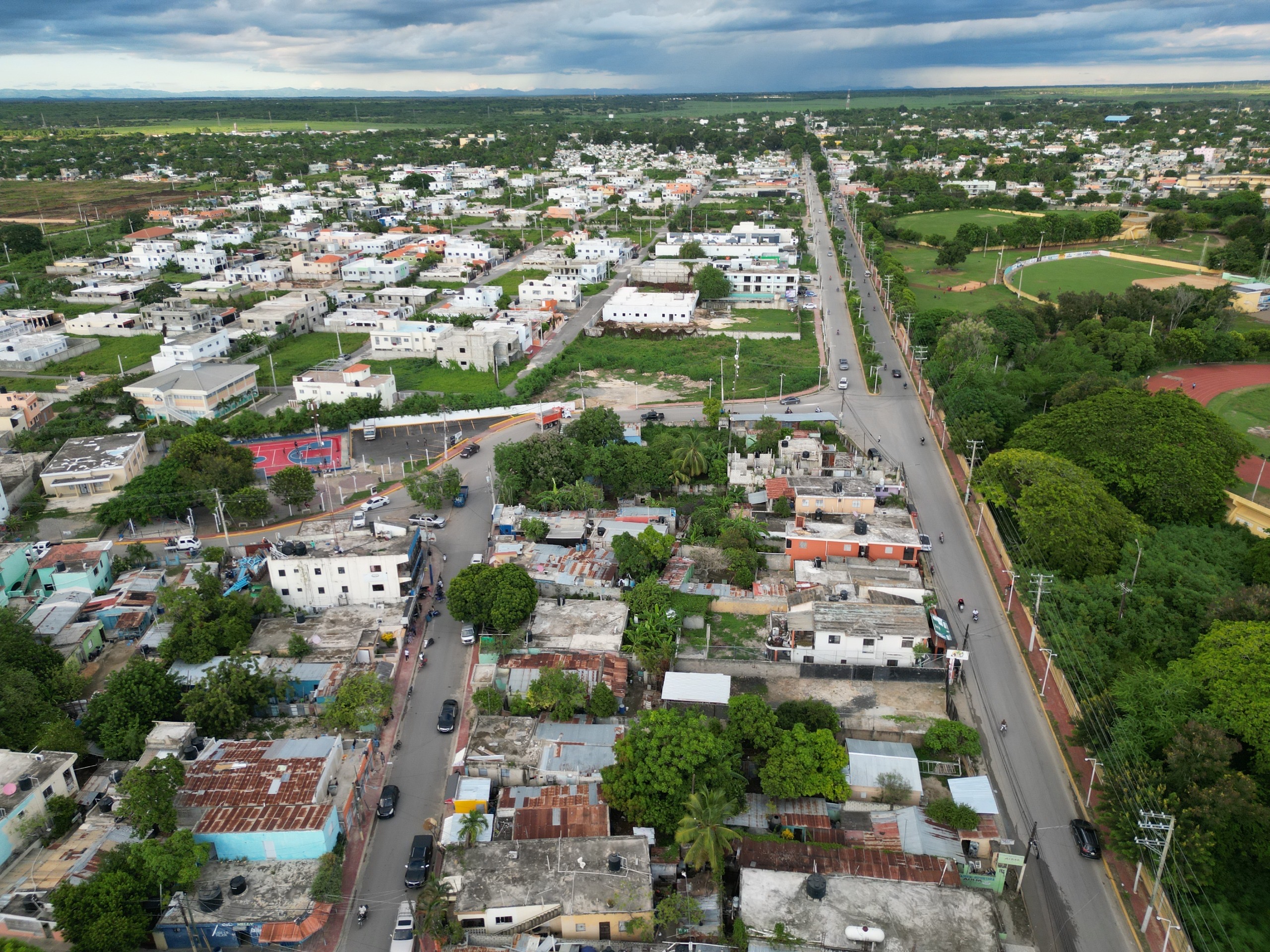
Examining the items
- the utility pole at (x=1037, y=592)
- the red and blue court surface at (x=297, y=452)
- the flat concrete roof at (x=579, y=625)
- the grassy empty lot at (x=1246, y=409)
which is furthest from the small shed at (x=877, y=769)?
the grassy empty lot at (x=1246, y=409)

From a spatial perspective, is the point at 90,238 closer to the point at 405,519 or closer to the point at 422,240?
the point at 422,240

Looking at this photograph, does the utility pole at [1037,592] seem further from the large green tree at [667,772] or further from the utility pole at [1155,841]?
the large green tree at [667,772]

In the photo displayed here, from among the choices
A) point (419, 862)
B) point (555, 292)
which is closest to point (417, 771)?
point (419, 862)

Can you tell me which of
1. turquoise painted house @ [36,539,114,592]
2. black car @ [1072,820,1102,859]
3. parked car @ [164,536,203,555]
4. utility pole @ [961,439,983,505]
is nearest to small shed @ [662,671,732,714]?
black car @ [1072,820,1102,859]

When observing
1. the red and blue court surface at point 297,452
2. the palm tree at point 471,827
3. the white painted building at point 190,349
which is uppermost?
the white painted building at point 190,349

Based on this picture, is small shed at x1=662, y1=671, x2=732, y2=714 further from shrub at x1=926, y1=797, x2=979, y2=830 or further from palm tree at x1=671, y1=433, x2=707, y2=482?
palm tree at x1=671, y1=433, x2=707, y2=482

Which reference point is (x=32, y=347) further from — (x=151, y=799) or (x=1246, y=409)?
(x=1246, y=409)
